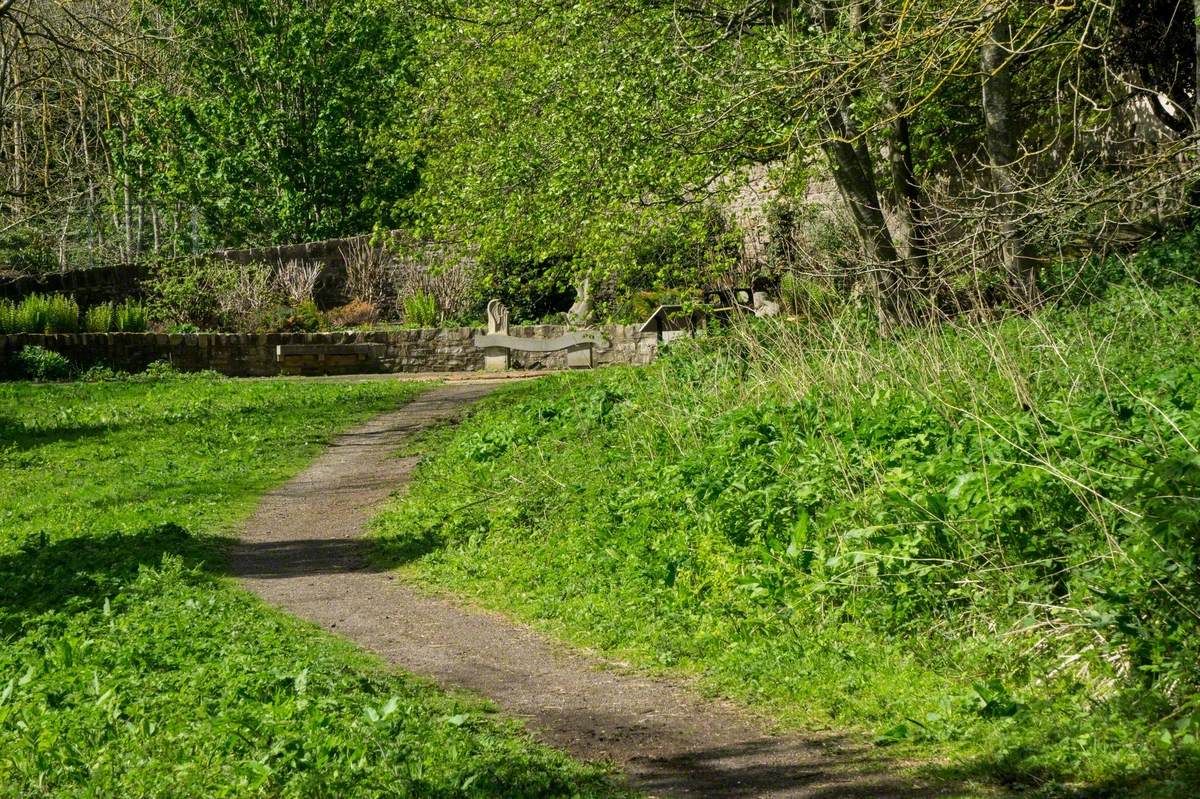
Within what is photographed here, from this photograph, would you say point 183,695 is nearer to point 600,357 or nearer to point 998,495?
point 998,495

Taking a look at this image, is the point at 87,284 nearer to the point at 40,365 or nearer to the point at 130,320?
the point at 130,320

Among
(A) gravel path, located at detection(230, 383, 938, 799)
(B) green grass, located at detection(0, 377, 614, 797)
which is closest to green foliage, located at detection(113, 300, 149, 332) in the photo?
(B) green grass, located at detection(0, 377, 614, 797)

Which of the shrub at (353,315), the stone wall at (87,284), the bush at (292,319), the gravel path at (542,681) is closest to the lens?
the gravel path at (542,681)

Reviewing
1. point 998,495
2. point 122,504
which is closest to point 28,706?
point 998,495

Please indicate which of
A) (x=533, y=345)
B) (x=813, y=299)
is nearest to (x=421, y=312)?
(x=533, y=345)

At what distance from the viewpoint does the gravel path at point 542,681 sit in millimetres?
5695

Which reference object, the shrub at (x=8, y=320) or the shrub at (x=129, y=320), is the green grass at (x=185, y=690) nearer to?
the shrub at (x=8, y=320)

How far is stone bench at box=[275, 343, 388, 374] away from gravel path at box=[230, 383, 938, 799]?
38.5 ft

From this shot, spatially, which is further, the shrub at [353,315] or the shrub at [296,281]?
the shrub at [296,281]

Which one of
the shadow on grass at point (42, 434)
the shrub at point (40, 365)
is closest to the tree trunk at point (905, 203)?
the shadow on grass at point (42, 434)

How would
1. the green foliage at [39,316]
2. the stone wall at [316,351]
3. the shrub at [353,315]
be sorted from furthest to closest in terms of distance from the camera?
1. the shrub at [353,315]
2. the green foliage at [39,316]
3. the stone wall at [316,351]

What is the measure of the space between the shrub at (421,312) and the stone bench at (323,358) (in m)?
2.08

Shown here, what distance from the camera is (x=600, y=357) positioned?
2436 cm

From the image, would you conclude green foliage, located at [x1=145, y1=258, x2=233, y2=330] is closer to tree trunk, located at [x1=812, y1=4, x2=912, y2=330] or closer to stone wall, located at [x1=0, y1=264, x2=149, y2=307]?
stone wall, located at [x1=0, y1=264, x2=149, y2=307]
